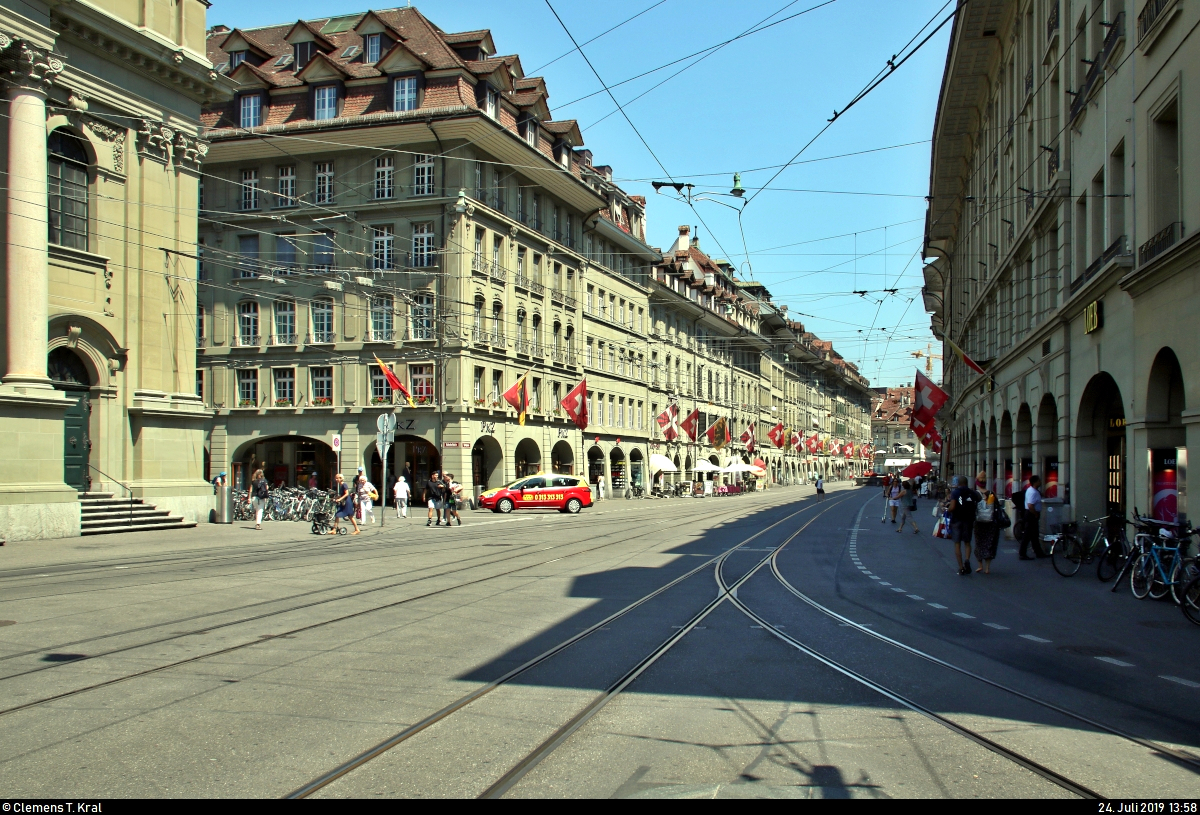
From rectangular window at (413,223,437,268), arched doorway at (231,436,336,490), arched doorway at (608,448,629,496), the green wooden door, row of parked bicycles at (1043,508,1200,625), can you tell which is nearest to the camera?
row of parked bicycles at (1043,508,1200,625)

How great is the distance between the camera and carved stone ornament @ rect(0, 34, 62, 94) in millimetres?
21906

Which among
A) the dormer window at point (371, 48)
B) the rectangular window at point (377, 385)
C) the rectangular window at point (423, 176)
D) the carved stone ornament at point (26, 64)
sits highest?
the dormer window at point (371, 48)

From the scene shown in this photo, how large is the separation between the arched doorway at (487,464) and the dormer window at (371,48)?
18.7 metres

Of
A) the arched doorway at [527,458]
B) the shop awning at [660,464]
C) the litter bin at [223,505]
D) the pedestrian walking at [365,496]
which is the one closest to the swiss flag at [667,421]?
the arched doorway at [527,458]

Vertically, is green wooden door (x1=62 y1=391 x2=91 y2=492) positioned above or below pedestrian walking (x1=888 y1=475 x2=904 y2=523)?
above

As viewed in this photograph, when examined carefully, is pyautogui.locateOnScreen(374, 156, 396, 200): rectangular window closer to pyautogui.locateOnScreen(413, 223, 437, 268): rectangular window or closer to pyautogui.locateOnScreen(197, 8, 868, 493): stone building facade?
pyautogui.locateOnScreen(197, 8, 868, 493): stone building facade

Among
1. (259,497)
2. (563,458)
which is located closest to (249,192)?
(563,458)

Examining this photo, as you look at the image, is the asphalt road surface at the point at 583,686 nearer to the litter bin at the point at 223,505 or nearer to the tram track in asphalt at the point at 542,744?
the tram track in asphalt at the point at 542,744

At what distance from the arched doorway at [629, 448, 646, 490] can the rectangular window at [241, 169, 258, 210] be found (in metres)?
30.2

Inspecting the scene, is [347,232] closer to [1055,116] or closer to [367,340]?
[367,340]

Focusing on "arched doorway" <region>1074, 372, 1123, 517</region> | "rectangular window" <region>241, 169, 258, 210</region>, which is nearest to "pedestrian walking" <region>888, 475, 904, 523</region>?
"arched doorway" <region>1074, 372, 1123, 517</region>

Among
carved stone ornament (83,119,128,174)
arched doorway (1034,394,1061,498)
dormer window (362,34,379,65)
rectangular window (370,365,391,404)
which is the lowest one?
arched doorway (1034,394,1061,498)

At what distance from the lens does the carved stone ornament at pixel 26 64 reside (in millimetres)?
21906

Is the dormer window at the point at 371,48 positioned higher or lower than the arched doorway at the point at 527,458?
higher
